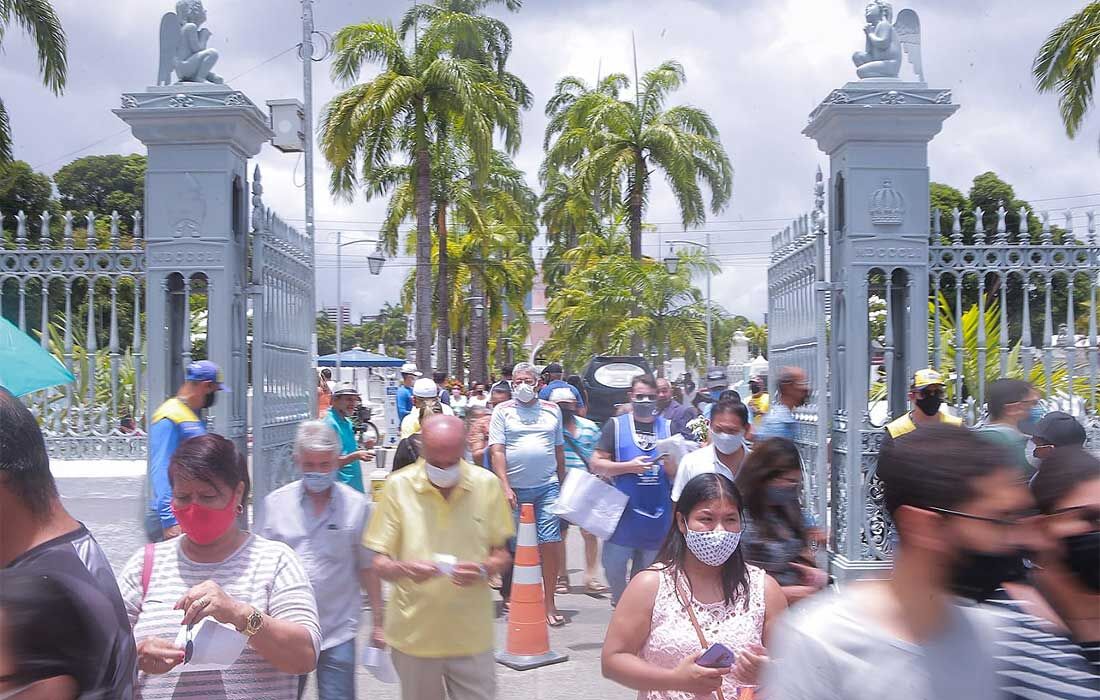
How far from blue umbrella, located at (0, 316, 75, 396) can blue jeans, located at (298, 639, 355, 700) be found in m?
2.12


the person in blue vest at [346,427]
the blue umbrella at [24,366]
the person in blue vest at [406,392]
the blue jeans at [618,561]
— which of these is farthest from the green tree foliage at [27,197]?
the blue jeans at [618,561]

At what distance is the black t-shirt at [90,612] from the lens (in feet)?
6.36

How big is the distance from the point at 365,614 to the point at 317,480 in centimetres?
368

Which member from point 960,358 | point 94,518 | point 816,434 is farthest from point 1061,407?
point 94,518

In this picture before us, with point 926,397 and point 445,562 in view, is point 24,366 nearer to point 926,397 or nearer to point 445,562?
point 445,562

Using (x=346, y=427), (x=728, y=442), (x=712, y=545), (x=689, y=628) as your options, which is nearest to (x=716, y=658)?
(x=689, y=628)

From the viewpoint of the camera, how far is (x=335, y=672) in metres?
4.52

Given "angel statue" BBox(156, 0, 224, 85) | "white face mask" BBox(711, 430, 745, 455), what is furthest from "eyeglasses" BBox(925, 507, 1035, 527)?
"angel statue" BBox(156, 0, 224, 85)

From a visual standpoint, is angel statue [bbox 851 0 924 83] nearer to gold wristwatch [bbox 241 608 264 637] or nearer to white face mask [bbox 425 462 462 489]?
white face mask [bbox 425 462 462 489]

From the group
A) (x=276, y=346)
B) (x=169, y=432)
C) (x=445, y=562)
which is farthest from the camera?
(x=276, y=346)

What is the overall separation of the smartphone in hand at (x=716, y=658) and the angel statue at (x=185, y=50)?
21.6 feet

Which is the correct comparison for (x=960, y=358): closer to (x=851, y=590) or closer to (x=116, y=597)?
(x=851, y=590)

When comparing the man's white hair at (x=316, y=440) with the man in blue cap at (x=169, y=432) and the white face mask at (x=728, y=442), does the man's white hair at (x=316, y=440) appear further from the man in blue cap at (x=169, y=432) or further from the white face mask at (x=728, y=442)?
the white face mask at (x=728, y=442)

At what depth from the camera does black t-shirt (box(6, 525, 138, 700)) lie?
1939 millimetres
